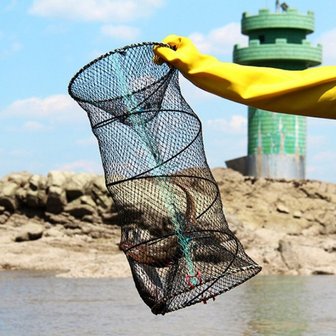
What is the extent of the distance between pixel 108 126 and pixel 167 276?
0.97 meters

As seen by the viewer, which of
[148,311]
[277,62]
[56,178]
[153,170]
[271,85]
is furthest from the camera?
[277,62]

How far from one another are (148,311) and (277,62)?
26203 mm

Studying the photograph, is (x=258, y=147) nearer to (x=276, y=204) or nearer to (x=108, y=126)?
(x=276, y=204)

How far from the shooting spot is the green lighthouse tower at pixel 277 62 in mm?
→ 36719

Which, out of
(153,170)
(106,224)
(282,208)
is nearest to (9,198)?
(106,224)

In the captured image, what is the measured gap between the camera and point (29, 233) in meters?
22.1

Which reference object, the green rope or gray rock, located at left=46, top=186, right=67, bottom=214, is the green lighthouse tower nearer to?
Answer: gray rock, located at left=46, top=186, right=67, bottom=214

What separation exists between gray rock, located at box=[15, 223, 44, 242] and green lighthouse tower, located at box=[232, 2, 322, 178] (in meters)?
14.9

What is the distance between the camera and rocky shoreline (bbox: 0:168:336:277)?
1967 cm

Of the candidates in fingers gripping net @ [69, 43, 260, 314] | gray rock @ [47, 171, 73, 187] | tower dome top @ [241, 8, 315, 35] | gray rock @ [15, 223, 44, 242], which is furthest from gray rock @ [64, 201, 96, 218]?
fingers gripping net @ [69, 43, 260, 314]

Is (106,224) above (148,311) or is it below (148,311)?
above

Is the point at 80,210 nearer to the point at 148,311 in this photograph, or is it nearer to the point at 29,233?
the point at 29,233

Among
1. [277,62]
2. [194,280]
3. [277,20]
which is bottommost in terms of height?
[194,280]

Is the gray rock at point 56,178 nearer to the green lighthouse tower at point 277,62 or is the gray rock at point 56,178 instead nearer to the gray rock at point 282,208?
the gray rock at point 282,208
